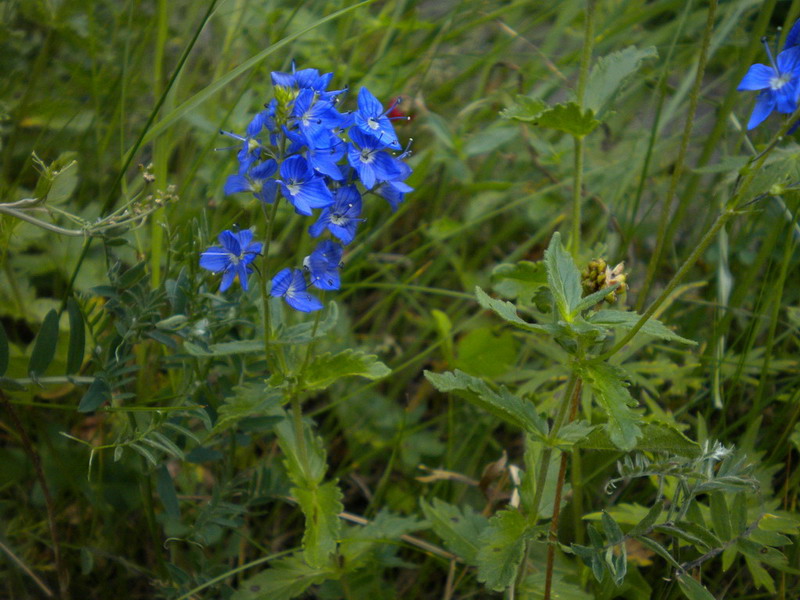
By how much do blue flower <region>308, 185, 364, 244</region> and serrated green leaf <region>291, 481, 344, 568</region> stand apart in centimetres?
64

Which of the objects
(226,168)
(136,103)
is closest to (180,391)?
(226,168)

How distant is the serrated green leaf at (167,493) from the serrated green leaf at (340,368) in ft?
1.42

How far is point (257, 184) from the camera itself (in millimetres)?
1581

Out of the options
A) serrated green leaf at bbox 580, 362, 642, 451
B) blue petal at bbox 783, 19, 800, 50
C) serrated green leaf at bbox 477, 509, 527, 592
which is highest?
blue petal at bbox 783, 19, 800, 50

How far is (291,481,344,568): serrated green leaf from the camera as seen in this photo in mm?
1688

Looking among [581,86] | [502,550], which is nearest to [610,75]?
[581,86]

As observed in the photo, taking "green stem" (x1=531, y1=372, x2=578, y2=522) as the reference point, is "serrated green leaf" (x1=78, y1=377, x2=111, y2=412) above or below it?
above

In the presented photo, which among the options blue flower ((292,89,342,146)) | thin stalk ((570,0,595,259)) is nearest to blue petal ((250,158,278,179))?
blue flower ((292,89,342,146))

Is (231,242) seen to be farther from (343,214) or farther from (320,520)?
(320,520)

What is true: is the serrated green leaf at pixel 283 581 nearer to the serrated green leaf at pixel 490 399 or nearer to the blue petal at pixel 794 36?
the serrated green leaf at pixel 490 399

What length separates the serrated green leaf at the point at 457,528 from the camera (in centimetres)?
189

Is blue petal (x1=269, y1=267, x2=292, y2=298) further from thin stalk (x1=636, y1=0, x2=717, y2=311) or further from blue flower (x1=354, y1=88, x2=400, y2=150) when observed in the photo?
thin stalk (x1=636, y1=0, x2=717, y2=311)

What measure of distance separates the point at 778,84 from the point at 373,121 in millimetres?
843

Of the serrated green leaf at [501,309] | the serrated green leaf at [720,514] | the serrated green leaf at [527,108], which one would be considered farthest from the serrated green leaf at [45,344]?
the serrated green leaf at [720,514]
